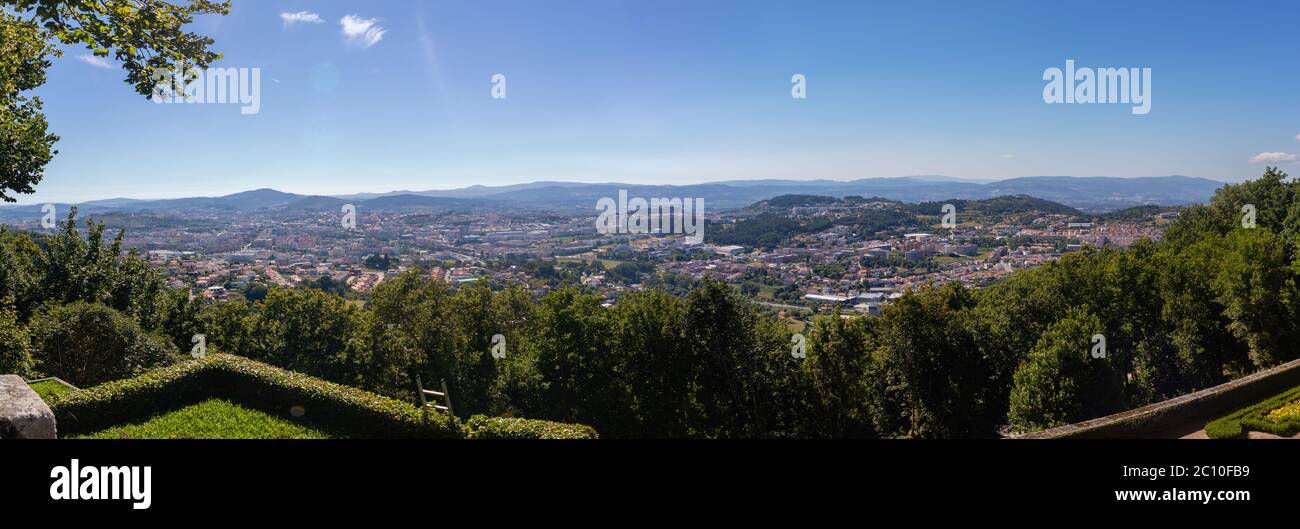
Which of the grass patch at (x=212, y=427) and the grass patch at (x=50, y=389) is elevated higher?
the grass patch at (x=50, y=389)

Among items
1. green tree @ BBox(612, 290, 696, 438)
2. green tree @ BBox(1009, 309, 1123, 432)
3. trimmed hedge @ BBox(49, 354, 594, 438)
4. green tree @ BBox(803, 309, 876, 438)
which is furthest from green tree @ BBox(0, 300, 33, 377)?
green tree @ BBox(1009, 309, 1123, 432)

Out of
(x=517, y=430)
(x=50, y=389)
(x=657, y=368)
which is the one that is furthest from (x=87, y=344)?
(x=657, y=368)

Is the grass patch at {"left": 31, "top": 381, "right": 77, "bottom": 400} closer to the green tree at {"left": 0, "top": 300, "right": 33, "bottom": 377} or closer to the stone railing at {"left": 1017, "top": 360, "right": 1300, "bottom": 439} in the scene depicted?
the green tree at {"left": 0, "top": 300, "right": 33, "bottom": 377}

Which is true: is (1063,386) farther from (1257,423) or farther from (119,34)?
(119,34)

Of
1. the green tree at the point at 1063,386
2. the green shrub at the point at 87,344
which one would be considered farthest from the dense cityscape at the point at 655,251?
the green tree at the point at 1063,386

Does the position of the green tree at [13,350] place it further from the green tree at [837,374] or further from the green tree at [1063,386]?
Result: the green tree at [1063,386]
